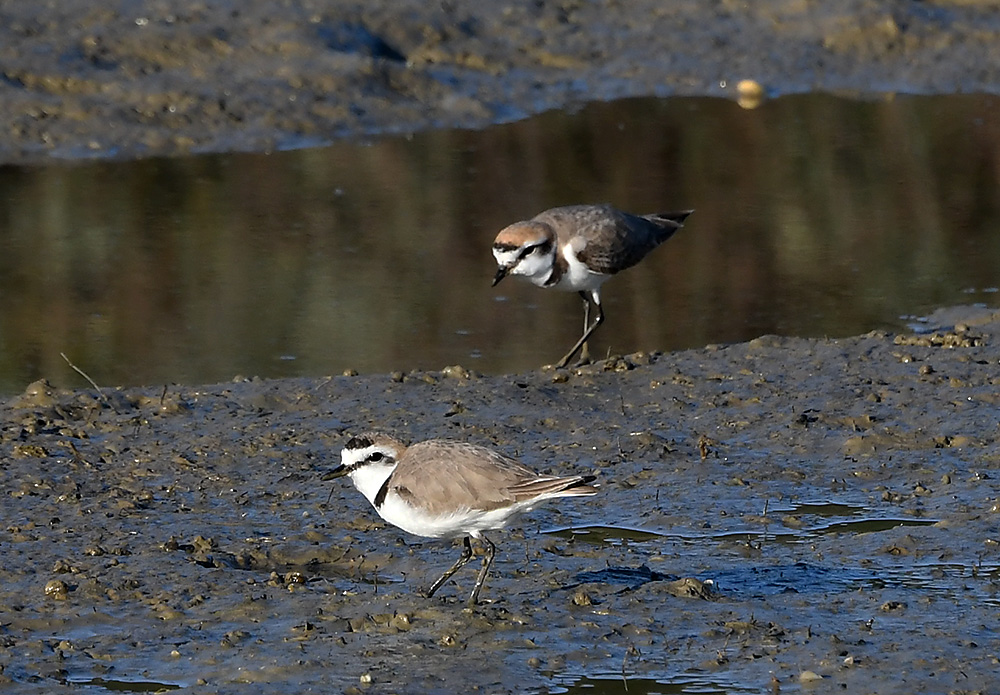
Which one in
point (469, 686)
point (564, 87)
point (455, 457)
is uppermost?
point (564, 87)

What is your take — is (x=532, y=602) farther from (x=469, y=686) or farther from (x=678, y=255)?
(x=678, y=255)

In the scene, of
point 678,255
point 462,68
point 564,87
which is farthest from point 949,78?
point 678,255

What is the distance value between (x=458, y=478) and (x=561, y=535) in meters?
1.23

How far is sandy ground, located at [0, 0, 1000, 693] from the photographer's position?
5754 mm

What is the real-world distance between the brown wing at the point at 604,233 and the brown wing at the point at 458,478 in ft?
11.3

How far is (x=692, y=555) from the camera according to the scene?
6812 mm

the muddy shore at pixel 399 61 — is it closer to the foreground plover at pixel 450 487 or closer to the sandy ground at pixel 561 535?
the sandy ground at pixel 561 535

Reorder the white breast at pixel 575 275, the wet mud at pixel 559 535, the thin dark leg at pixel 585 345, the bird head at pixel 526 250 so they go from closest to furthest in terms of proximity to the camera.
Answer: the wet mud at pixel 559 535 < the bird head at pixel 526 250 < the white breast at pixel 575 275 < the thin dark leg at pixel 585 345

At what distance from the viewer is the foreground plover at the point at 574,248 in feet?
30.5

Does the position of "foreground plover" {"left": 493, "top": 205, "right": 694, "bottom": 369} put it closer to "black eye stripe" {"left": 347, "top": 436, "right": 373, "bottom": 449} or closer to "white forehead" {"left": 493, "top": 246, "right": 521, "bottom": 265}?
"white forehead" {"left": 493, "top": 246, "right": 521, "bottom": 265}

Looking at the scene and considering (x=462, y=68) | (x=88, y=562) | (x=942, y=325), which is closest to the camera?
(x=88, y=562)

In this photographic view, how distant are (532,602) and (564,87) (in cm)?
1156

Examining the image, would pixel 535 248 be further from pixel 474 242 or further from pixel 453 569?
pixel 474 242

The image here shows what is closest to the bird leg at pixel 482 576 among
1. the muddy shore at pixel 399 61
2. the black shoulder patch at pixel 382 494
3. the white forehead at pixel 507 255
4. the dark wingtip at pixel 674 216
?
the black shoulder patch at pixel 382 494
